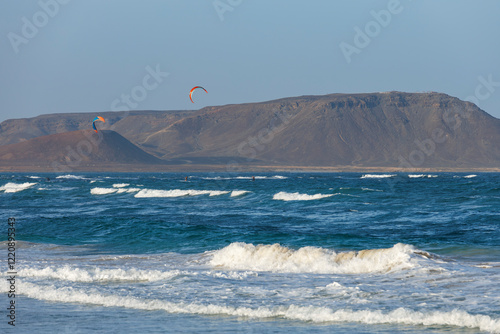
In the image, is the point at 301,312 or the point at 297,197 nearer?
the point at 301,312

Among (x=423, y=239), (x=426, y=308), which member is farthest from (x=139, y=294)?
(x=423, y=239)

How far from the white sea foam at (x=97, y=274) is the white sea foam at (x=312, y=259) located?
253cm

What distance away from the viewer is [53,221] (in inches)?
1352

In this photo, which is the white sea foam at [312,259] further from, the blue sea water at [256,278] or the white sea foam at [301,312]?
the white sea foam at [301,312]

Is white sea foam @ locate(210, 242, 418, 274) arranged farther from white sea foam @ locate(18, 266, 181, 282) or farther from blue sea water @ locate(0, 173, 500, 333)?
white sea foam @ locate(18, 266, 181, 282)

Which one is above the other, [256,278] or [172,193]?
[172,193]

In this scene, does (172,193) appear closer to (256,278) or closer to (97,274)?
(97,274)

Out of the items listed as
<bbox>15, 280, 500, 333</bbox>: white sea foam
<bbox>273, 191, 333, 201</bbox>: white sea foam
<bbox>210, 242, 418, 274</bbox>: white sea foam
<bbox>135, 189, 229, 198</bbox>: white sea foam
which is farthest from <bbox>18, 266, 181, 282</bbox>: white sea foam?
<bbox>135, 189, 229, 198</bbox>: white sea foam

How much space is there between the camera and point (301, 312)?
42.3ft

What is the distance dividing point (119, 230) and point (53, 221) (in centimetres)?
641

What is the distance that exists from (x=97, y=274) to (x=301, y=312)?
677 centimetres

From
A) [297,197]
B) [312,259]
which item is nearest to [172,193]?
[297,197]

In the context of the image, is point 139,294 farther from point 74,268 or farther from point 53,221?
point 53,221

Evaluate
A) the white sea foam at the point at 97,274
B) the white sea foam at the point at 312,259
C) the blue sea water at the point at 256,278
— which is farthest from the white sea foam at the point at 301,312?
the white sea foam at the point at 312,259
